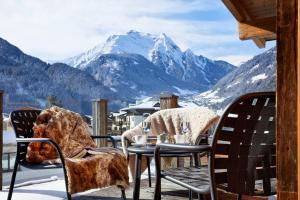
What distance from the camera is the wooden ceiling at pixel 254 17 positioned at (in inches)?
159

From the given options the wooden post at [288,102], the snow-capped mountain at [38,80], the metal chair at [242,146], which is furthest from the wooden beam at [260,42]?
the snow-capped mountain at [38,80]

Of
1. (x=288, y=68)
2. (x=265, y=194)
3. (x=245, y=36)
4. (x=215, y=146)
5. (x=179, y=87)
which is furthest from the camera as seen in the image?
(x=179, y=87)

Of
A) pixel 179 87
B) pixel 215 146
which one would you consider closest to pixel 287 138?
pixel 215 146

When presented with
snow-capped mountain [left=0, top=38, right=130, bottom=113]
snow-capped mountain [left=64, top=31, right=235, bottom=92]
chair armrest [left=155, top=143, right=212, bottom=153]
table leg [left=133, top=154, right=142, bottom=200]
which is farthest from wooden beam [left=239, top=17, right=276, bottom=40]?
snow-capped mountain [left=64, top=31, right=235, bottom=92]

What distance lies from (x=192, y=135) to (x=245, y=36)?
1251 mm

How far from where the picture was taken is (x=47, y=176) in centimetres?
478

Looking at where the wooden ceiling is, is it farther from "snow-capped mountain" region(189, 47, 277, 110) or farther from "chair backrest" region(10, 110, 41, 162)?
"chair backrest" region(10, 110, 41, 162)

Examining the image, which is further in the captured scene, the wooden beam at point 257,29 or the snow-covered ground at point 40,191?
the wooden beam at point 257,29

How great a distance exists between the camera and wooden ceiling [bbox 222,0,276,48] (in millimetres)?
4039

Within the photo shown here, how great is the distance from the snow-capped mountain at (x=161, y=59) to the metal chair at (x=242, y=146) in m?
49.2

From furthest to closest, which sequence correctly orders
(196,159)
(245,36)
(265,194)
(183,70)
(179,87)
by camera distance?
1. (183,70)
2. (179,87)
3. (245,36)
4. (196,159)
5. (265,194)

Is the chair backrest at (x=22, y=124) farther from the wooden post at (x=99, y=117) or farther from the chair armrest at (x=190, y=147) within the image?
the wooden post at (x=99, y=117)

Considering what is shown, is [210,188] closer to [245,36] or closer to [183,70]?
[245,36]

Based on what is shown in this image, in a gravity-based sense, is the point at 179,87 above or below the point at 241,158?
above
